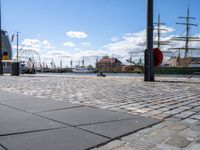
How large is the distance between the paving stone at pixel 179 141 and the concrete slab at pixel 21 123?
6.10 feet

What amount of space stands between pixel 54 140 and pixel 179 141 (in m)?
1.72

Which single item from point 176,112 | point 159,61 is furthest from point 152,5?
point 176,112

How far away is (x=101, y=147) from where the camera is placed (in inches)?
164

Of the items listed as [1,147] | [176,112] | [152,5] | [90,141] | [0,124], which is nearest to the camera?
[1,147]

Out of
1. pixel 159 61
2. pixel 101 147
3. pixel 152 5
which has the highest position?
pixel 152 5

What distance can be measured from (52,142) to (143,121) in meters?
1.91

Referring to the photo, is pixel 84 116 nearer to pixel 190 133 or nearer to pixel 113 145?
pixel 113 145

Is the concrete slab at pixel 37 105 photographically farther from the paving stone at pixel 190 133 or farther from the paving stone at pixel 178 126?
the paving stone at pixel 190 133

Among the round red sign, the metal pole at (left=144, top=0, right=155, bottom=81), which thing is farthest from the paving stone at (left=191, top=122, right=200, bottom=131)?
the round red sign

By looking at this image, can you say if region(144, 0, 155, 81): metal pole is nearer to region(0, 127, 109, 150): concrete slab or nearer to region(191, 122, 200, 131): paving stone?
region(191, 122, 200, 131): paving stone

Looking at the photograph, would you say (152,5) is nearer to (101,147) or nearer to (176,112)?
(176,112)

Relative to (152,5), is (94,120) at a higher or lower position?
lower

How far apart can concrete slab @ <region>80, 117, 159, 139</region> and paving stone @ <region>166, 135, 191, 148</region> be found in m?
0.70

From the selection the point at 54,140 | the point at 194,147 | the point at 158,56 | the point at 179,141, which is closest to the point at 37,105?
the point at 54,140
